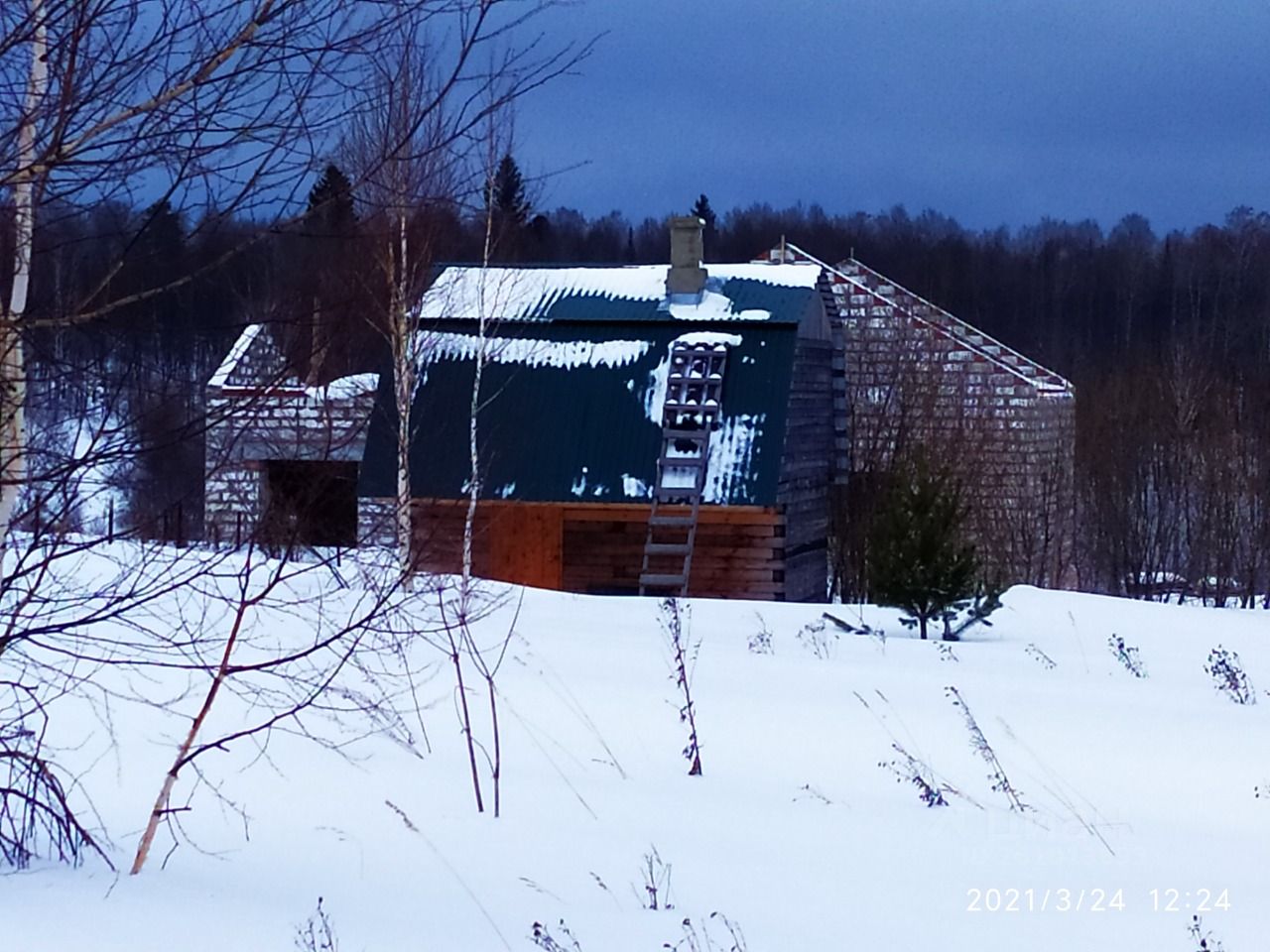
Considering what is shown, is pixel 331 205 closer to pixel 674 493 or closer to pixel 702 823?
pixel 702 823

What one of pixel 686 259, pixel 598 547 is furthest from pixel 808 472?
pixel 686 259

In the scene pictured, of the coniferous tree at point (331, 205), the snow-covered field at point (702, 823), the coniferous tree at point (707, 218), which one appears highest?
the coniferous tree at point (707, 218)

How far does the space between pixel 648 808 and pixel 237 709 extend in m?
2.60

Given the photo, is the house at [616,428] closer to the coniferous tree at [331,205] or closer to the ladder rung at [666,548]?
the ladder rung at [666,548]

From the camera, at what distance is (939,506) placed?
13953 mm

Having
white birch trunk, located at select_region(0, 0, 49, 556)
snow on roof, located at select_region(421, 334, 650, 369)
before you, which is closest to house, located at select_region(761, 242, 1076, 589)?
snow on roof, located at select_region(421, 334, 650, 369)

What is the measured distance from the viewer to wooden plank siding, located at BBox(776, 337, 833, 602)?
20.6 metres

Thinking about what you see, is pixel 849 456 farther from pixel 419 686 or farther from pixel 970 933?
pixel 970 933

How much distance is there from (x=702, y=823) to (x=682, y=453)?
44.5 ft

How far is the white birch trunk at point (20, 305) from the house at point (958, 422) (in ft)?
58.9

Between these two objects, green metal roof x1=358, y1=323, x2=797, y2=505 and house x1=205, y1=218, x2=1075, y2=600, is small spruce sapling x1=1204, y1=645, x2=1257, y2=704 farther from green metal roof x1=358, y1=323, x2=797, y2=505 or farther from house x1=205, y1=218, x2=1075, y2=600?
green metal roof x1=358, y1=323, x2=797, y2=505

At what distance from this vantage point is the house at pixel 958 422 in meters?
23.6

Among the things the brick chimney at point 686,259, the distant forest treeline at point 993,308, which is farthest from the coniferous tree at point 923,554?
the brick chimney at point 686,259

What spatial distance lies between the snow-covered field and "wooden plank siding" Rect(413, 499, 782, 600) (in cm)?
932
